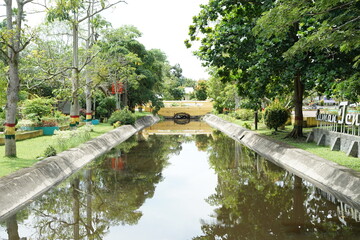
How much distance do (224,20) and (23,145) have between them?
36.2ft

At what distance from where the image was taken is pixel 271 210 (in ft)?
30.0

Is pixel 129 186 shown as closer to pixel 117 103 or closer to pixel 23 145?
pixel 23 145

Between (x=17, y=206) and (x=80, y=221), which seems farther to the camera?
(x=17, y=206)

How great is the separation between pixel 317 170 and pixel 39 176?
331 inches

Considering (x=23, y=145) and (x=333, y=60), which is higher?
(x=333, y=60)

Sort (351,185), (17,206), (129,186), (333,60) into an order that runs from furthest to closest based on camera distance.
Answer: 1. (333,60)
2. (129,186)
3. (351,185)
4. (17,206)

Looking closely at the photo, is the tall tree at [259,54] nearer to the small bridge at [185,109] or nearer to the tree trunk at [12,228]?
the tree trunk at [12,228]

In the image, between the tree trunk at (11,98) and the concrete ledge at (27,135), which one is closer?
the tree trunk at (11,98)

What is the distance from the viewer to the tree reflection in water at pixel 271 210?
24.8ft

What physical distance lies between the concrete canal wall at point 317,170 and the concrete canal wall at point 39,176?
776 cm

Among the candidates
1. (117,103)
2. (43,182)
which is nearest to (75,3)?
(43,182)

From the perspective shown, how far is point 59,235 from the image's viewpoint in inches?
302

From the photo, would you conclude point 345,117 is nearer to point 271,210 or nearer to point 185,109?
point 271,210

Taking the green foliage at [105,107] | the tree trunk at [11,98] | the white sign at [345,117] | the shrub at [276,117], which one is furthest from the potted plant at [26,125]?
the white sign at [345,117]
